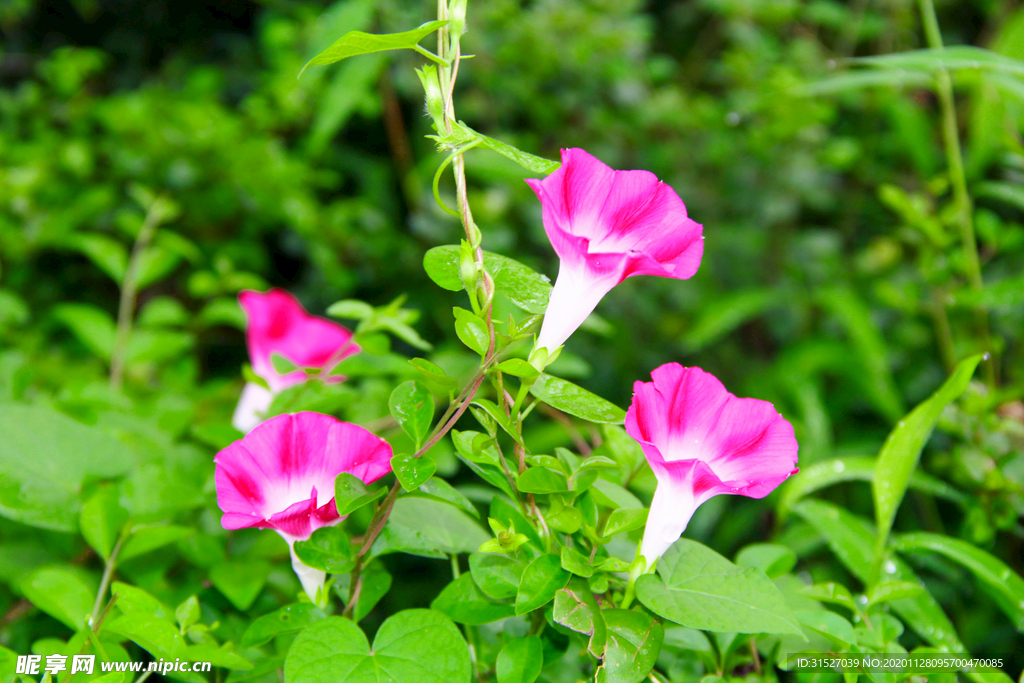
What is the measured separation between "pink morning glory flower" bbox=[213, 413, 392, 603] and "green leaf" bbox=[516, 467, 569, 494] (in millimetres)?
74

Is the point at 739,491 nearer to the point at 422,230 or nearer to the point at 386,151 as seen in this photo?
the point at 422,230

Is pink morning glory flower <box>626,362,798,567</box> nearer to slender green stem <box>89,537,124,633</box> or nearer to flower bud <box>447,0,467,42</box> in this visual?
flower bud <box>447,0,467,42</box>

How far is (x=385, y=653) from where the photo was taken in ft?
1.10

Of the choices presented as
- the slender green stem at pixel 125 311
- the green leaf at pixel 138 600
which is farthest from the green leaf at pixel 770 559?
the slender green stem at pixel 125 311

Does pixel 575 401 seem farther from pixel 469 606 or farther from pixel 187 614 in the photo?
pixel 187 614

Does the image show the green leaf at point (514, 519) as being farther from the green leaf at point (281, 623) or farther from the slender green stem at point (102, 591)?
the slender green stem at point (102, 591)

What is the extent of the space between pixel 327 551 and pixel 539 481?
0.40ft

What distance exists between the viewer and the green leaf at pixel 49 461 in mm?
466

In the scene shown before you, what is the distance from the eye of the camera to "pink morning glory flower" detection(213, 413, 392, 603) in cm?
35

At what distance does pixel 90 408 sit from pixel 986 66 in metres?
0.84

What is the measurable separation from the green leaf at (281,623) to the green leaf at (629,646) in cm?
15

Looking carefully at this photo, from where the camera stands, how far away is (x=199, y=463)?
1.76 ft

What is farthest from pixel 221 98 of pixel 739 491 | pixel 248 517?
pixel 739 491

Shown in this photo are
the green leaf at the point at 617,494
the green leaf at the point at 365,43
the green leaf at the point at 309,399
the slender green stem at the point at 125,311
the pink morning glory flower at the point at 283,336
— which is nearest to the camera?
the green leaf at the point at 365,43
